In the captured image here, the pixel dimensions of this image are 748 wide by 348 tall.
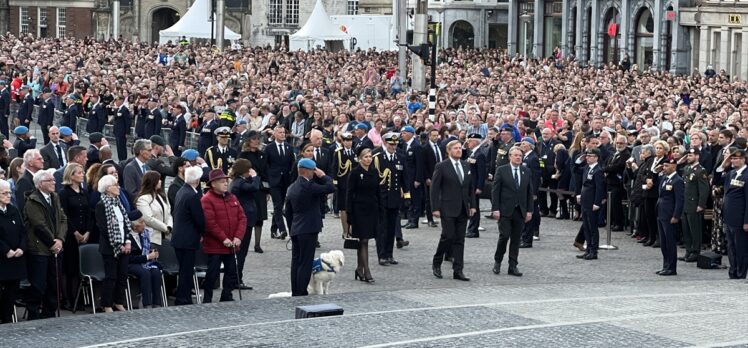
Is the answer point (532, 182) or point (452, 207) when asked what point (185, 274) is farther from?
point (532, 182)

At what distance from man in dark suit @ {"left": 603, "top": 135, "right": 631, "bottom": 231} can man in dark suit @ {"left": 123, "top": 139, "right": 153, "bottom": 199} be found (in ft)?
24.9

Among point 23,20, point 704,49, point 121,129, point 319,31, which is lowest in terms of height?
point 121,129

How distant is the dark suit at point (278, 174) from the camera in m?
26.4

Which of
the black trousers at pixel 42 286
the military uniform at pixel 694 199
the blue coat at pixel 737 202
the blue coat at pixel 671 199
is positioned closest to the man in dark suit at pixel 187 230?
the black trousers at pixel 42 286

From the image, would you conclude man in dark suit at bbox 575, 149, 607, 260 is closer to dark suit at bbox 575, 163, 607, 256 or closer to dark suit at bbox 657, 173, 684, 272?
dark suit at bbox 575, 163, 607, 256

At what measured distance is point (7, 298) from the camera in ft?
62.2

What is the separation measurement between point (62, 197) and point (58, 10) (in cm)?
9220

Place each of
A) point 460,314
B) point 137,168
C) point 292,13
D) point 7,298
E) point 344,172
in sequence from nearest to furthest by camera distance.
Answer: point 7,298 < point 460,314 < point 137,168 < point 344,172 < point 292,13

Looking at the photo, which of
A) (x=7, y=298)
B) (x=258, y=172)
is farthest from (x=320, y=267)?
(x=258, y=172)

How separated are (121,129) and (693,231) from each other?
1792 centimetres

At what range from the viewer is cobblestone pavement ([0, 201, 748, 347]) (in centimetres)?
1800

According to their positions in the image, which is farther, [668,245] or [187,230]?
[668,245]

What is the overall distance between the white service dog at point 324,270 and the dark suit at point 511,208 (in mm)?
3083

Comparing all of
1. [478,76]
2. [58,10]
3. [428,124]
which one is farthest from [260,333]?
[58,10]
